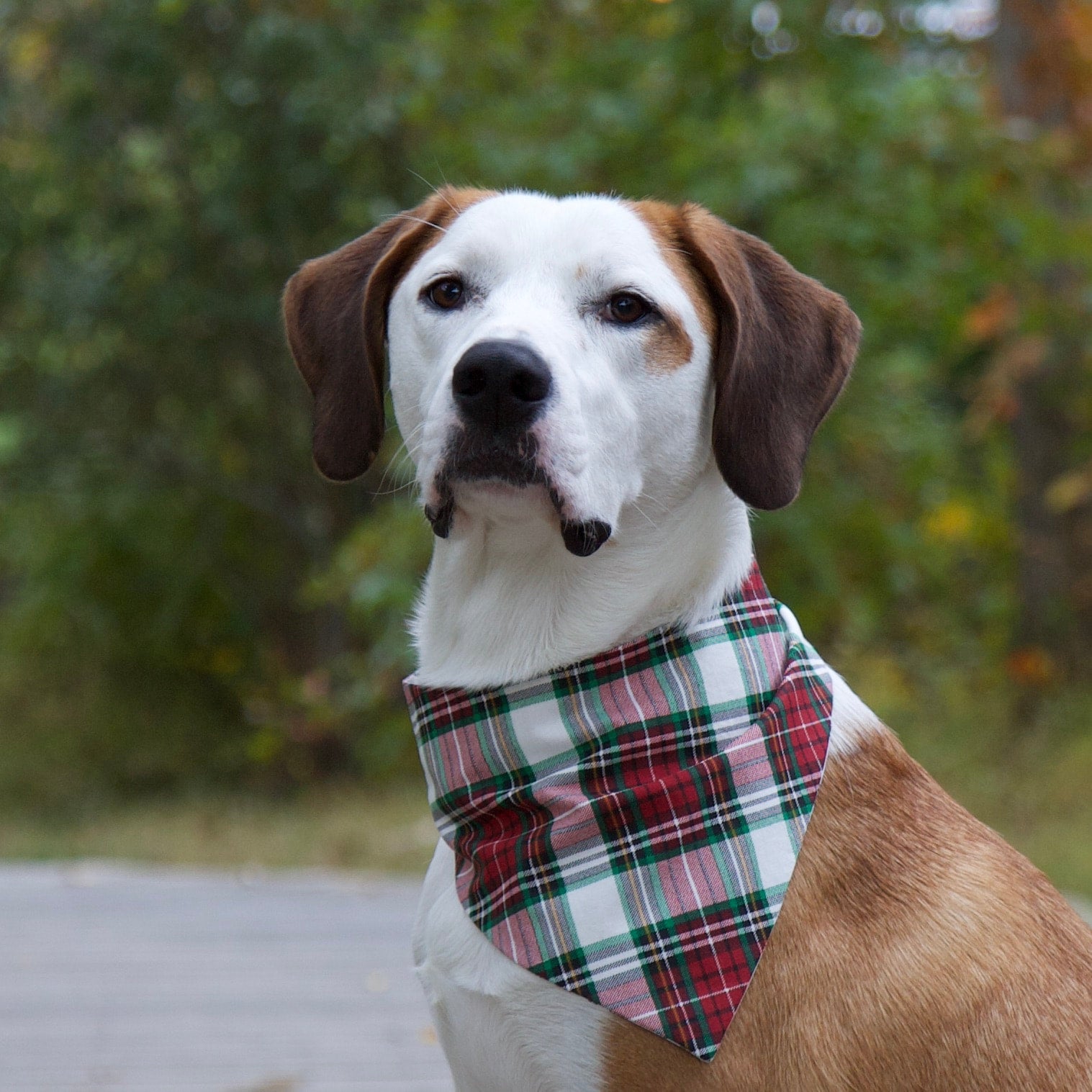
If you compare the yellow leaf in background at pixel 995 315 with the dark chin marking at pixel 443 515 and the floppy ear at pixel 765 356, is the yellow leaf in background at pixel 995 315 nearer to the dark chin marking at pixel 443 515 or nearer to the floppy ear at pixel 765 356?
the floppy ear at pixel 765 356

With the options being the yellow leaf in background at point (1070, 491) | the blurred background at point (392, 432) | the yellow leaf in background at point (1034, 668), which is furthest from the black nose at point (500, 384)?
the yellow leaf in background at point (1034, 668)

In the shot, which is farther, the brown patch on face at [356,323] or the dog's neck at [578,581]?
the brown patch on face at [356,323]

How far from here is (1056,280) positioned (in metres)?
7.92

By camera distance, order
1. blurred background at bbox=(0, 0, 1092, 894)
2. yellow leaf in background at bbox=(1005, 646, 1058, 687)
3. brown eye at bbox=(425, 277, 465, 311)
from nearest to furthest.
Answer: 1. brown eye at bbox=(425, 277, 465, 311)
2. blurred background at bbox=(0, 0, 1092, 894)
3. yellow leaf in background at bbox=(1005, 646, 1058, 687)

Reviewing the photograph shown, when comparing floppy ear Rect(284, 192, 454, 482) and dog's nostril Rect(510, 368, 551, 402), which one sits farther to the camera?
floppy ear Rect(284, 192, 454, 482)

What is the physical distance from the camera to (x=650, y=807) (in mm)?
2006

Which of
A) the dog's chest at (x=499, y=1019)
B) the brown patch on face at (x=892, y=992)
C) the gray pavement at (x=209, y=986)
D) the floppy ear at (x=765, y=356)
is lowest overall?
the gray pavement at (x=209, y=986)

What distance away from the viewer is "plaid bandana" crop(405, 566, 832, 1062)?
1.93 meters

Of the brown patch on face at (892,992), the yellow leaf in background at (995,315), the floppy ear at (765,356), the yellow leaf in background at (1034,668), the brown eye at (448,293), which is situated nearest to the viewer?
the brown patch on face at (892,992)

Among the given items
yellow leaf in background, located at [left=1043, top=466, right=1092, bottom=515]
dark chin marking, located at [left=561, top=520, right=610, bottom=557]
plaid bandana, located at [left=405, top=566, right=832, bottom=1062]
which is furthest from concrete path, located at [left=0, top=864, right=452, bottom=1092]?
yellow leaf in background, located at [left=1043, top=466, right=1092, bottom=515]

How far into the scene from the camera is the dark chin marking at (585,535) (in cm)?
208

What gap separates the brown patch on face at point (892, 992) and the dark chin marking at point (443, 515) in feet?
2.21

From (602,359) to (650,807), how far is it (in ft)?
2.10

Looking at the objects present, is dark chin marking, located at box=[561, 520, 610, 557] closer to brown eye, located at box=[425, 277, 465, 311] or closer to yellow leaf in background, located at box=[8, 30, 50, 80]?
brown eye, located at box=[425, 277, 465, 311]
